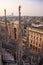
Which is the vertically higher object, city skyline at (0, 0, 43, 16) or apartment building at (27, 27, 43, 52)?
city skyline at (0, 0, 43, 16)

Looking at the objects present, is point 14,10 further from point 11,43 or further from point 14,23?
point 11,43

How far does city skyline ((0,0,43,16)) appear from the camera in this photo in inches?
90.4

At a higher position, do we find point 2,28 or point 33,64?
point 2,28

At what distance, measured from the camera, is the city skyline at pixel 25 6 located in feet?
7.53

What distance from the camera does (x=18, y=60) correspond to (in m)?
2.29

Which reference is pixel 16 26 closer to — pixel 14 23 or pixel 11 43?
pixel 14 23

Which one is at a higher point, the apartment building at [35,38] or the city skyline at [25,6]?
the city skyline at [25,6]

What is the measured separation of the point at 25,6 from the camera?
231 centimetres

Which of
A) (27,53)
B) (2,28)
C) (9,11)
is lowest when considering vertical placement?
(27,53)

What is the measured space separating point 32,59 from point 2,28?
0.73 m

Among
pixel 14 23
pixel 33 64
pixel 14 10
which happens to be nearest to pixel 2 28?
pixel 14 23

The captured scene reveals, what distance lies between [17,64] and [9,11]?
91 cm

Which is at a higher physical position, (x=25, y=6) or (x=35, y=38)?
(x=25, y=6)

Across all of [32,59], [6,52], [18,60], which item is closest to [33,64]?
[32,59]
